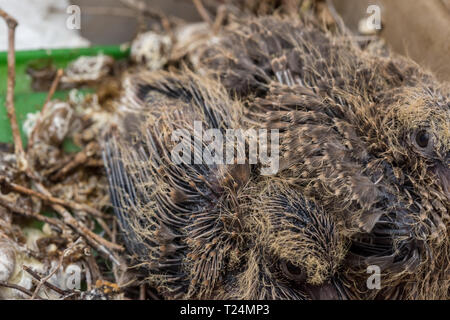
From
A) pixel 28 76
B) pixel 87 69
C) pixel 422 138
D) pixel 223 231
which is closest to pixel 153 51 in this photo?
pixel 87 69

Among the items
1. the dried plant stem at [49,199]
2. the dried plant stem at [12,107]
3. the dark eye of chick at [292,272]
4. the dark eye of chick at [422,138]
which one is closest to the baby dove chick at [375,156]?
the dark eye of chick at [422,138]

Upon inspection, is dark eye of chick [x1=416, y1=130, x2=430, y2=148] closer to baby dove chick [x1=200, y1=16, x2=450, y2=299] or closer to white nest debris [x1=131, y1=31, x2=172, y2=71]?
baby dove chick [x1=200, y1=16, x2=450, y2=299]

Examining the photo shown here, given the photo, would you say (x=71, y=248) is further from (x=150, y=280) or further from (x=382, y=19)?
(x=382, y=19)

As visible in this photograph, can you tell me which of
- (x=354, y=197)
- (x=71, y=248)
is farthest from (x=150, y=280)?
(x=354, y=197)

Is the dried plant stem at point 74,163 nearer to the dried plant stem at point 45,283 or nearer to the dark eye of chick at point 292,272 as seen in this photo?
the dried plant stem at point 45,283

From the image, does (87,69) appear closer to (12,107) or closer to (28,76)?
(28,76)

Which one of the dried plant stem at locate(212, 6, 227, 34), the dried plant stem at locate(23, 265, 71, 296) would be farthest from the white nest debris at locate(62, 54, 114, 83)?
the dried plant stem at locate(23, 265, 71, 296)
